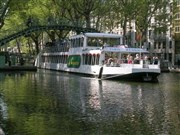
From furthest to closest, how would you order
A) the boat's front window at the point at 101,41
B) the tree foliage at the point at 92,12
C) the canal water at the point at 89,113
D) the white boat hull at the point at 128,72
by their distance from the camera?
1. the tree foliage at the point at 92,12
2. the boat's front window at the point at 101,41
3. the white boat hull at the point at 128,72
4. the canal water at the point at 89,113

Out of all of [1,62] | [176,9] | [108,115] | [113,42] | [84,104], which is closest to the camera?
[108,115]

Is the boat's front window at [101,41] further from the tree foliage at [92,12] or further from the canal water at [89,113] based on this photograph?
the canal water at [89,113]

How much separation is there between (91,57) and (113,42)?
4960 mm

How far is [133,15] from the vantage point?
3438 inches

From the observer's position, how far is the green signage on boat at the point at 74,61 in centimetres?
6388

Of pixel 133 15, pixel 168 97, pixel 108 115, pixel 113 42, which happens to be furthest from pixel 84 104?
pixel 133 15

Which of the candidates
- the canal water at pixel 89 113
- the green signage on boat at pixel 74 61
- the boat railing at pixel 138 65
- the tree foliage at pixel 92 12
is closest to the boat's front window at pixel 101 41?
the green signage on boat at pixel 74 61

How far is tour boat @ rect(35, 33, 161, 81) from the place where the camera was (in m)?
48.4

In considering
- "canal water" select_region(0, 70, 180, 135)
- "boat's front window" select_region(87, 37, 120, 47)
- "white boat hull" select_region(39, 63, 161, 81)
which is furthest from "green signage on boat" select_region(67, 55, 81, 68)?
"canal water" select_region(0, 70, 180, 135)

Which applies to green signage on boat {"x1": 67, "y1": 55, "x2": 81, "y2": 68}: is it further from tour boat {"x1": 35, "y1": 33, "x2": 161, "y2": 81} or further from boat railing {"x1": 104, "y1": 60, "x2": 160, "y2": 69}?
boat railing {"x1": 104, "y1": 60, "x2": 160, "y2": 69}

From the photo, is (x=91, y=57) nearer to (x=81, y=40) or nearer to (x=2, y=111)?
(x=81, y=40)

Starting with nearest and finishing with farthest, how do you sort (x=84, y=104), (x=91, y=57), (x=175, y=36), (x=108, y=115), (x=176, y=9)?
(x=108, y=115) < (x=84, y=104) < (x=91, y=57) < (x=176, y=9) < (x=175, y=36)

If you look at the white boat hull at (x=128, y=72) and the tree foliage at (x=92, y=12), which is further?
the tree foliage at (x=92, y=12)

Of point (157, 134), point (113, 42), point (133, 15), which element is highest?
point (133, 15)
